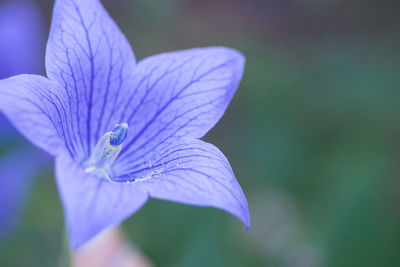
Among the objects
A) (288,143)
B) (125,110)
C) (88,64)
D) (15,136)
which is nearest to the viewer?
(88,64)

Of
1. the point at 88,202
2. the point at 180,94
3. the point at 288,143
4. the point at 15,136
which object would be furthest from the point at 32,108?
the point at 288,143

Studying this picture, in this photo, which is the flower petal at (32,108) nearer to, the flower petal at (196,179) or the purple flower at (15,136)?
the flower petal at (196,179)

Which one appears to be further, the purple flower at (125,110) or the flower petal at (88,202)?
the purple flower at (125,110)

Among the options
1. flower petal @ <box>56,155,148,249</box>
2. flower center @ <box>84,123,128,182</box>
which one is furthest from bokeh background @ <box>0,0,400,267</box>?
flower petal @ <box>56,155,148,249</box>

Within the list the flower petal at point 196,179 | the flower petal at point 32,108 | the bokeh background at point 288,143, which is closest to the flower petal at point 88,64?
the flower petal at point 32,108

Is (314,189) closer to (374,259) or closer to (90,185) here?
(374,259)

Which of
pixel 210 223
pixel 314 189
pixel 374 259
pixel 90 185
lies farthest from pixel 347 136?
pixel 90 185

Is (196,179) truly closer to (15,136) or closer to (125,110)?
(125,110)

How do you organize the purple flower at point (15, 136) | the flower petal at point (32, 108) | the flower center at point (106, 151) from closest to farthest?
the flower petal at point (32, 108), the flower center at point (106, 151), the purple flower at point (15, 136)
